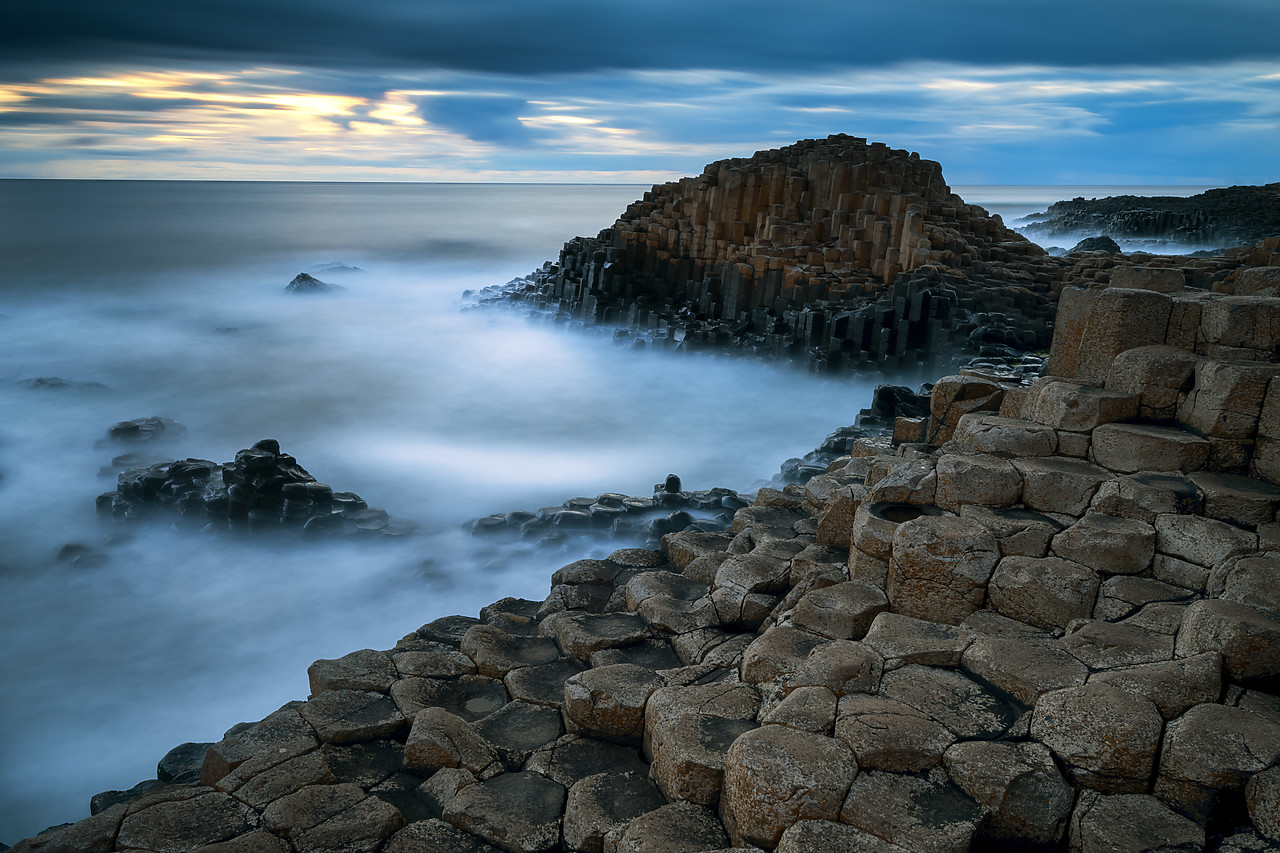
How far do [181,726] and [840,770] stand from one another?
5726 mm

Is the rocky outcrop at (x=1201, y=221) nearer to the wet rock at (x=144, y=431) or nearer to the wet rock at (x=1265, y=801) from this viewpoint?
the wet rock at (x=1265, y=801)

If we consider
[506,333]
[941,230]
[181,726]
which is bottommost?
[181,726]

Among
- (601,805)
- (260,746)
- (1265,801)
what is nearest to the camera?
(1265,801)

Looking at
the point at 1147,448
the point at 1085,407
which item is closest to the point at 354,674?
the point at 1085,407

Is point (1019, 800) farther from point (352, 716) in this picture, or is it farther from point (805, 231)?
point (805, 231)

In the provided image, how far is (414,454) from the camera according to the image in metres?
14.2

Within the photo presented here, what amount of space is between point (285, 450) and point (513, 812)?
39.9 feet

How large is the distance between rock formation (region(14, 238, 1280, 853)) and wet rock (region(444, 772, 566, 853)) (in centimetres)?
1

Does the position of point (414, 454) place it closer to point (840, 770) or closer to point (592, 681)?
point (592, 681)

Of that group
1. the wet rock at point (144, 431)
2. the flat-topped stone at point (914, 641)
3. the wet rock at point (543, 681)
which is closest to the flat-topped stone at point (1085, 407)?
the flat-topped stone at point (914, 641)

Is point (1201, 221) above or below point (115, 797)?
above

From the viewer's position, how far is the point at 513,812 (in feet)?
12.3

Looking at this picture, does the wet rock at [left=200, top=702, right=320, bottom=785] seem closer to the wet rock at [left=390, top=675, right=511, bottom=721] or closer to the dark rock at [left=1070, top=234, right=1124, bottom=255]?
the wet rock at [left=390, top=675, right=511, bottom=721]

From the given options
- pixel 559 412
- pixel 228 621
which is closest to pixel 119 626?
pixel 228 621
